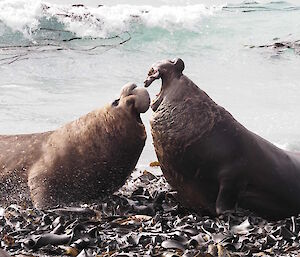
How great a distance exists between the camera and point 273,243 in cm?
460

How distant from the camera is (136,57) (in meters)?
15.8

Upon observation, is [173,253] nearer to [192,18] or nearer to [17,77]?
[17,77]

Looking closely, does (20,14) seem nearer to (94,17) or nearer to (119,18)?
(94,17)

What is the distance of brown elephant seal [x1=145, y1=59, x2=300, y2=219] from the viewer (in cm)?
516

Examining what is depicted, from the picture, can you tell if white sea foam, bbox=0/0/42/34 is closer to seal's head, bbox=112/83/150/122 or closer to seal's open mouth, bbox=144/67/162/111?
seal's head, bbox=112/83/150/122

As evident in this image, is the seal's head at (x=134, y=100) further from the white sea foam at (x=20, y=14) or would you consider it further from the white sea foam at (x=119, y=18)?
the white sea foam at (x=119, y=18)

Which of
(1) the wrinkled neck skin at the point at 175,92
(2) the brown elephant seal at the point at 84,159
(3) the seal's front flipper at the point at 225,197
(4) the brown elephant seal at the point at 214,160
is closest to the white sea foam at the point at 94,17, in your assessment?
(2) the brown elephant seal at the point at 84,159

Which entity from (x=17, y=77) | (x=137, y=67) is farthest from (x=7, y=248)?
(x=137, y=67)

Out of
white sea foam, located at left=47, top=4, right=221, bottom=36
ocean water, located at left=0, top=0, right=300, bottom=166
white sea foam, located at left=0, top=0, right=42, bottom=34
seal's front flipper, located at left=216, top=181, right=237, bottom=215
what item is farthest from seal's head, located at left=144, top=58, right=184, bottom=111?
white sea foam, located at left=47, top=4, right=221, bottom=36

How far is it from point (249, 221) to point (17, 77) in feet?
27.7

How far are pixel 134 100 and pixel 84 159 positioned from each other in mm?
588

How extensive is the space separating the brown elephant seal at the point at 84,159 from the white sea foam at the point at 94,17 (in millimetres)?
11645

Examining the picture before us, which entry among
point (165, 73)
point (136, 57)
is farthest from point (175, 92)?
point (136, 57)

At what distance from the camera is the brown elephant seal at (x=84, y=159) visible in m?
5.52
